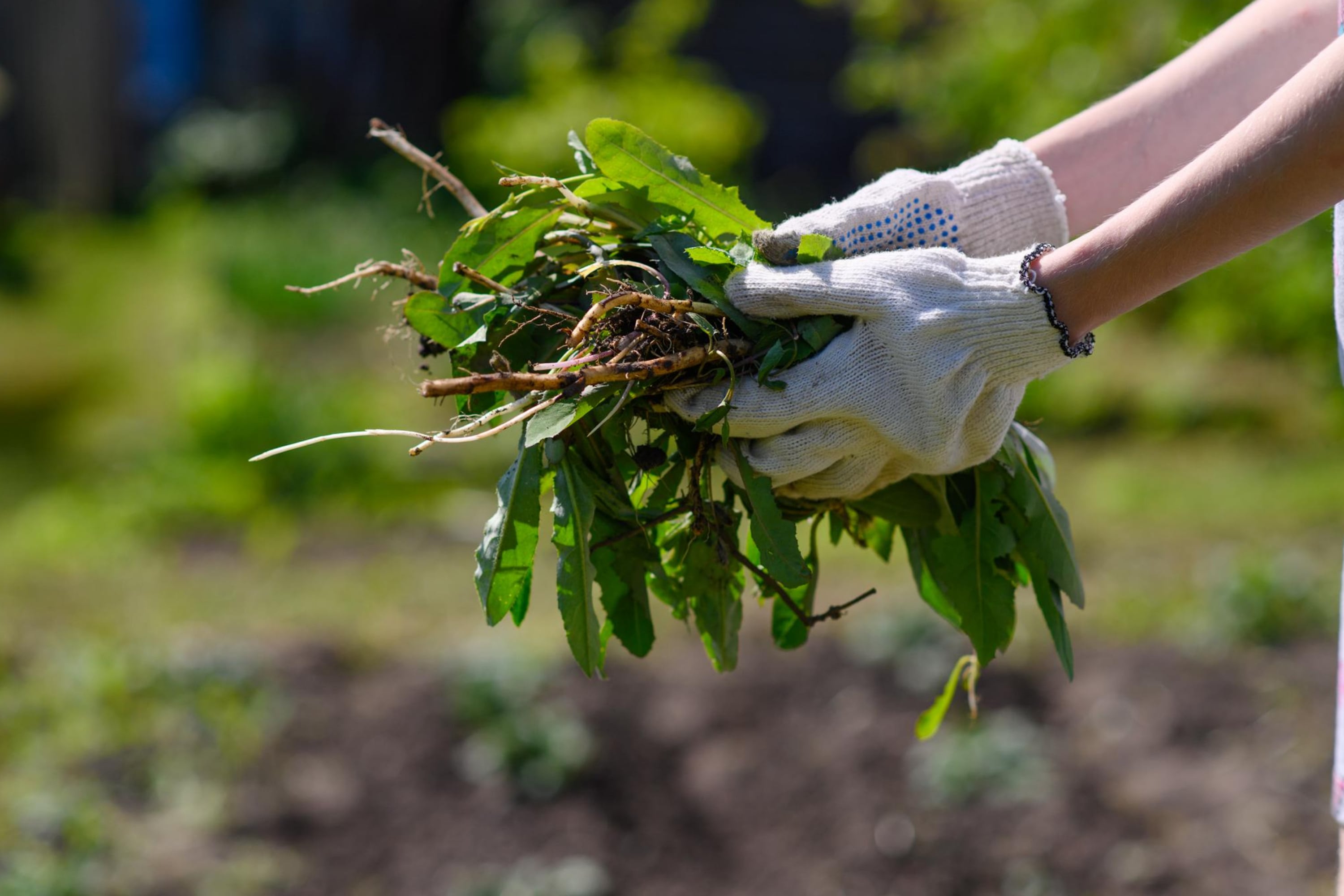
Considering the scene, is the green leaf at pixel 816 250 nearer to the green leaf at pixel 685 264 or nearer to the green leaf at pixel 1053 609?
the green leaf at pixel 685 264

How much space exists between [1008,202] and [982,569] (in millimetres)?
547

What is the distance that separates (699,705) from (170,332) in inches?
183

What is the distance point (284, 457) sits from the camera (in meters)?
5.38

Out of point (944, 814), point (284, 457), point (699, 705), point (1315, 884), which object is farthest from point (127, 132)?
point (1315, 884)

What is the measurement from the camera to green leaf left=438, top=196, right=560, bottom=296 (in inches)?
72.4

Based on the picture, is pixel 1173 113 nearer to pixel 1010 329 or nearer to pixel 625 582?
pixel 1010 329

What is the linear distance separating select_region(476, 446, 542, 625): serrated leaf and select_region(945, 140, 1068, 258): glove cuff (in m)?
0.72

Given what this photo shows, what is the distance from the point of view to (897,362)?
1639mm

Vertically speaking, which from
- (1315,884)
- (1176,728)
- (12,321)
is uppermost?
(12,321)

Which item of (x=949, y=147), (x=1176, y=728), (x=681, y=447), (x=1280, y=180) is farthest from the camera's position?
(x=949, y=147)

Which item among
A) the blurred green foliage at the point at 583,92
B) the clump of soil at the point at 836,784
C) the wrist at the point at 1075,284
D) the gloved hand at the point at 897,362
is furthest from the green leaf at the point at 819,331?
the blurred green foliage at the point at 583,92

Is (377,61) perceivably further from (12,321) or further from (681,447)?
(681,447)

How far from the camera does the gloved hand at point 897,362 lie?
161cm

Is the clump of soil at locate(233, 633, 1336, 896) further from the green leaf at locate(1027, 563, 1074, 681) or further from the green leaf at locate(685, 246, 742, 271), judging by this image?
the green leaf at locate(685, 246, 742, 271)
